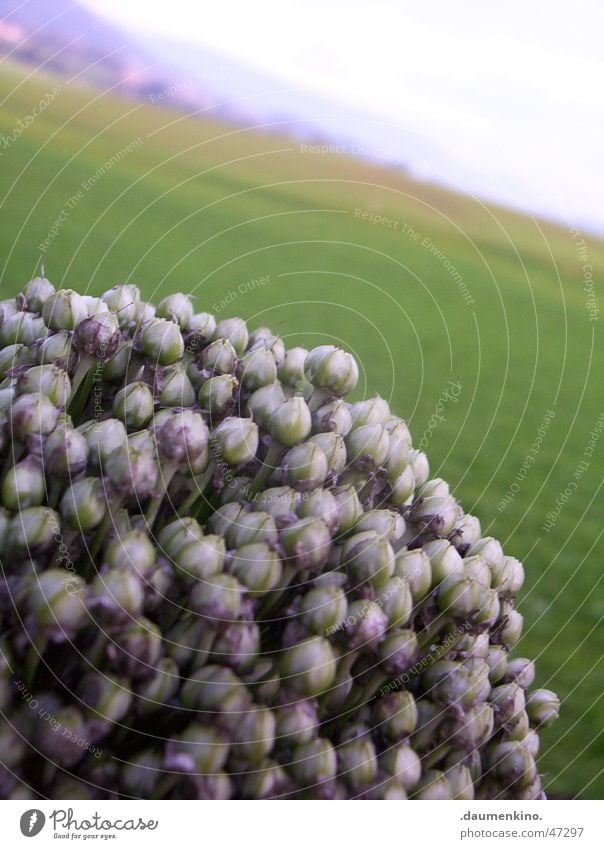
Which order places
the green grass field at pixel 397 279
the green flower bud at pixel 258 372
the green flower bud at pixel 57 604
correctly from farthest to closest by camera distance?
1. the green grass field at pixel 397 279
2. the green flower bud at pixel 258 372
3. the green flower bud at pixel 57 604

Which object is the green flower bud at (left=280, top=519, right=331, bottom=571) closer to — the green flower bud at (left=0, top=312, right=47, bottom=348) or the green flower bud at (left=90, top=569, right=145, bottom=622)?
the green flower bud at (left=90, top=569, right=145, bottom=622)

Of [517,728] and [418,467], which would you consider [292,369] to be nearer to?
[418,467]

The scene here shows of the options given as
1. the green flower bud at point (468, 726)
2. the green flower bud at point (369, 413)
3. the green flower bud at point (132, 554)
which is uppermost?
the green flower bud at point (369, 413)

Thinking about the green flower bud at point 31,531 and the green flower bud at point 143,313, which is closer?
the green flower bud at point 31,531

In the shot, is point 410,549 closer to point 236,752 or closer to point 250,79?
point 236,752

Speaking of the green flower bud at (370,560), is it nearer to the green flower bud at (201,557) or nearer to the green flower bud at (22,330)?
the green flower bud at (201,557)

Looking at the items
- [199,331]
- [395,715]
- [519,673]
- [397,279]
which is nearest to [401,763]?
[395,715]

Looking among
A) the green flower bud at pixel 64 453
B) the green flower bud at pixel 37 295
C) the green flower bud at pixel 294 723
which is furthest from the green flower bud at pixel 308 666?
the green flower bud at pixel 37 295

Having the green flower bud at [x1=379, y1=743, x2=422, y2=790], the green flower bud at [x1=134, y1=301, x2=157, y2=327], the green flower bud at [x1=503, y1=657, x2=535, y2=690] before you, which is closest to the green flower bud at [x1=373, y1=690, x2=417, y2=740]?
the green flower bud at [x1=379, y1=743, x2=422, y2=790]
